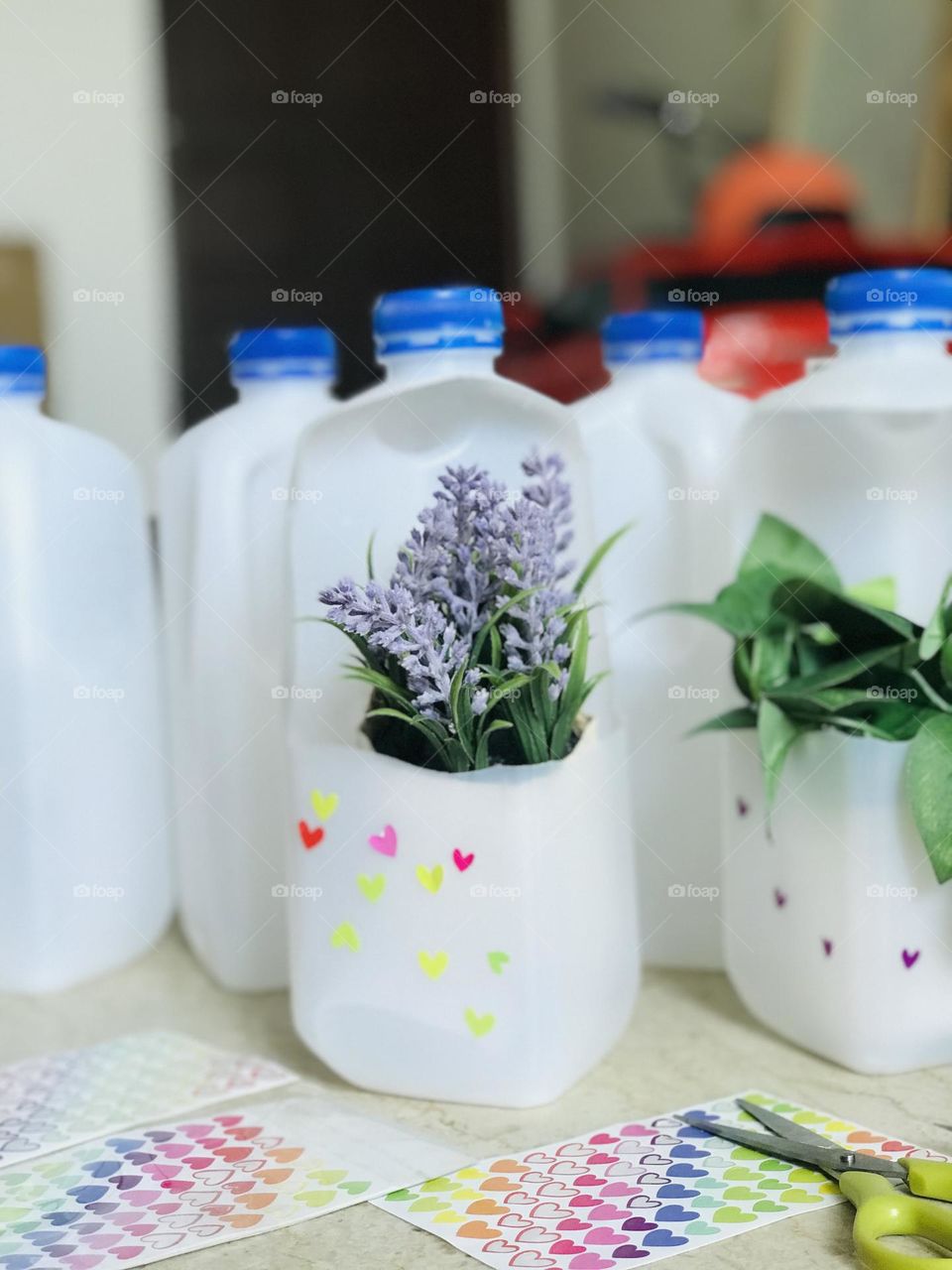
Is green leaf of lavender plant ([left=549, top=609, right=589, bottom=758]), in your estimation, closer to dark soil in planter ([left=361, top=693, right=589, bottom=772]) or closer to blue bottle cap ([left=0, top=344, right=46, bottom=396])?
dark soil in planter ([left=361, top=693, right=589, bottom=772])

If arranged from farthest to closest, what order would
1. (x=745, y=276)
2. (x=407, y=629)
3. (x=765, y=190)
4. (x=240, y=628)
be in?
(x=765, y=190)
(x=745, y=276)
(x=240, y=628)
(x=407, y=629)

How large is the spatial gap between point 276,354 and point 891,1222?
478mm

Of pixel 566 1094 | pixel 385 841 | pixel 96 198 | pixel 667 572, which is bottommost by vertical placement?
pixel 566 1094

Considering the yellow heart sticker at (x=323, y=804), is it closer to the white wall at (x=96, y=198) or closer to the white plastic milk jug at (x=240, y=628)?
the white plastic milk jug at (x=240, y=628)

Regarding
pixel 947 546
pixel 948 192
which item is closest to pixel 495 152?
pixel 948 192

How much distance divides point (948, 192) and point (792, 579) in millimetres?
652

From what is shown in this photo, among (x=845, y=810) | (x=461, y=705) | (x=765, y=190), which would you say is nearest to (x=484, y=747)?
(x=461, y=705)

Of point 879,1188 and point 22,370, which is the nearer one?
point 879,1188

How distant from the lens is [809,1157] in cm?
44

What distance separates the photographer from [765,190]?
1.11m

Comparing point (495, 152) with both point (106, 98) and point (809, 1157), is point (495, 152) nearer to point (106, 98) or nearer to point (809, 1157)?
point (106, 98)

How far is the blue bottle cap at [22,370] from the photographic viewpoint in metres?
0.67

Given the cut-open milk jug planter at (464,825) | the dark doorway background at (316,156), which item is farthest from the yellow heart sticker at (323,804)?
the dark doorway background at (316,156)

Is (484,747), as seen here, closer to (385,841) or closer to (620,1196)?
(385,841)
